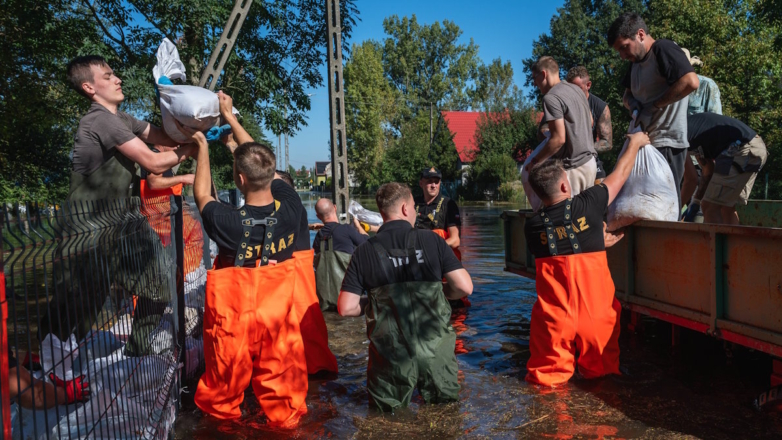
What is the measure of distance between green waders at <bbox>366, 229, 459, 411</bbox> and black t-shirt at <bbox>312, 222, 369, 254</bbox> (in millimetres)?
3751

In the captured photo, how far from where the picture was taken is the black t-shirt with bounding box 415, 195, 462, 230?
782 cm

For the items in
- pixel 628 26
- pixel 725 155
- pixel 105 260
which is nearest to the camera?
pixel 105 260

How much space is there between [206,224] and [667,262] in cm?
340

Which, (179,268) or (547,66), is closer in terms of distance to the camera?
(179,268)

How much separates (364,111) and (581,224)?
58330 mm

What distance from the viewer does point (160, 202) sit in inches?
182

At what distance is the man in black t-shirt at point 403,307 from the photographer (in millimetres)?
4348

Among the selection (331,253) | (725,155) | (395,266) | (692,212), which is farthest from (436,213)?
(395,266)

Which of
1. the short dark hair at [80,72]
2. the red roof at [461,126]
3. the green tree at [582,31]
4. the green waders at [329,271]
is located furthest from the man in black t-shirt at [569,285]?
the red roof at [461,126]

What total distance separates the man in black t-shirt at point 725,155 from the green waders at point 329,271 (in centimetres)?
411

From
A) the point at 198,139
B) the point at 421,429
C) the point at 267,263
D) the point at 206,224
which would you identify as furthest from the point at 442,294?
the point at 198,139

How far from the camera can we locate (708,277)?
4.38 meters

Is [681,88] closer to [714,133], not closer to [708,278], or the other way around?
[714,133]

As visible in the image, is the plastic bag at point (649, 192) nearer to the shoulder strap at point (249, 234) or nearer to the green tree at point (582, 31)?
the shoulder strap at point (249, 234)
